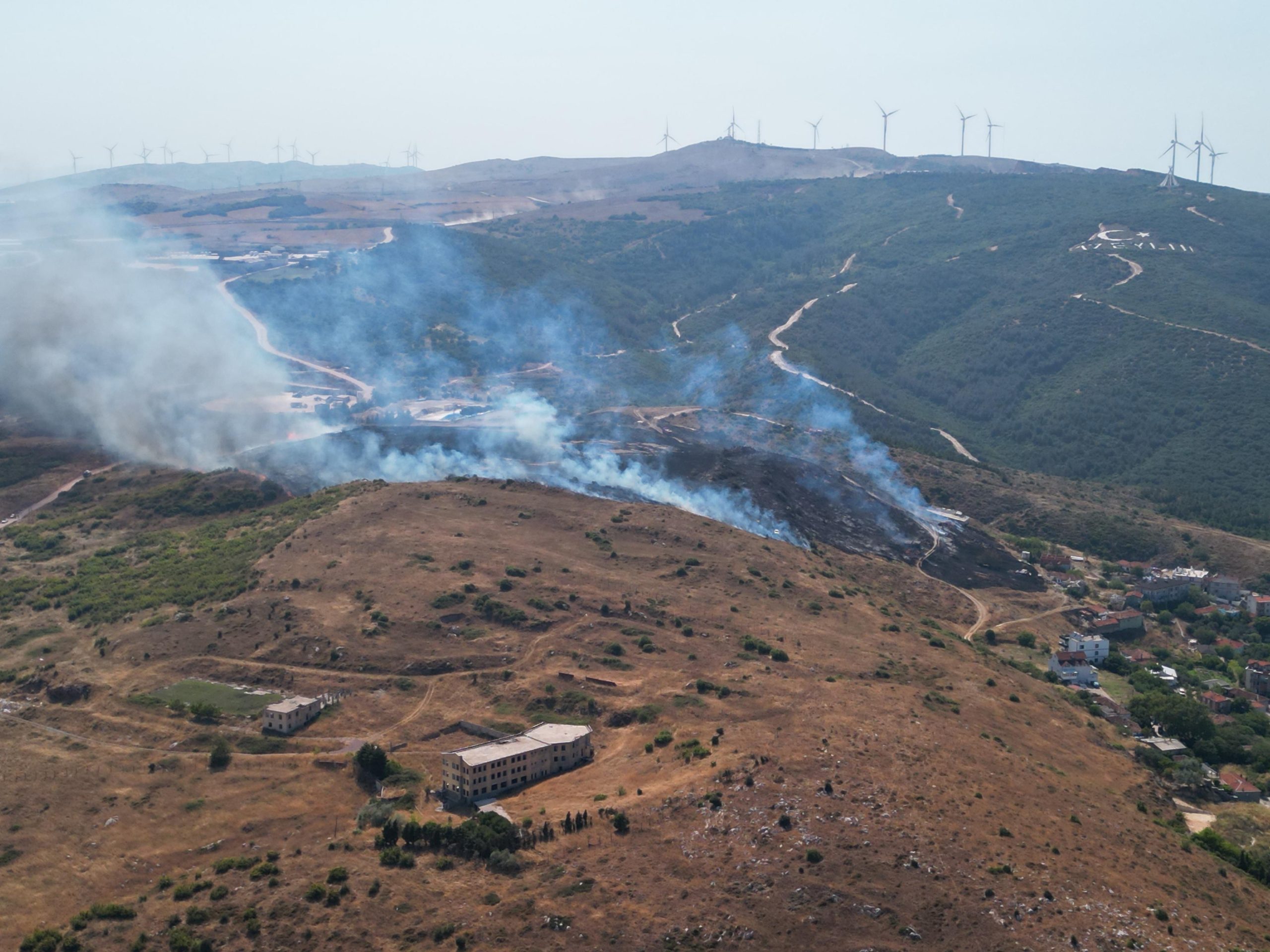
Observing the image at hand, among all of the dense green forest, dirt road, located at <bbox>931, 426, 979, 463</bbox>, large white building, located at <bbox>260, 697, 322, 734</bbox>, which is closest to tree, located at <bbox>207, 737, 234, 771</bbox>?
large white building, located at <bbox>260, 697, 322, 734</bbox>

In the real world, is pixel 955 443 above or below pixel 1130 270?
below

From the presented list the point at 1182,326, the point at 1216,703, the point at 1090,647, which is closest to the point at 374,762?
the point at 1090,647

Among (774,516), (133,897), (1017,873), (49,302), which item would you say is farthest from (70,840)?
(49,302)

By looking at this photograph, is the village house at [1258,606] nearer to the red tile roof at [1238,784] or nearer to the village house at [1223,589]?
the village house at [1223,589]

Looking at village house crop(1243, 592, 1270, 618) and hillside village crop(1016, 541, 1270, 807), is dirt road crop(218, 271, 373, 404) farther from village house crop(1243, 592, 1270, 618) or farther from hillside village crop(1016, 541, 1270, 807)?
village house crop(1243, 592, 1270, 618)

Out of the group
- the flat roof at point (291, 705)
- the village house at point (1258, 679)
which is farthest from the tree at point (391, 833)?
the village house at point (1258, 679)

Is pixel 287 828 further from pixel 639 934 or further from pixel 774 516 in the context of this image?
pixel 774 516

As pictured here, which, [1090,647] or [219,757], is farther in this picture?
[1090,647]

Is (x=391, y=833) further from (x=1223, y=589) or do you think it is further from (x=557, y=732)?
(x=1223, y=589)
